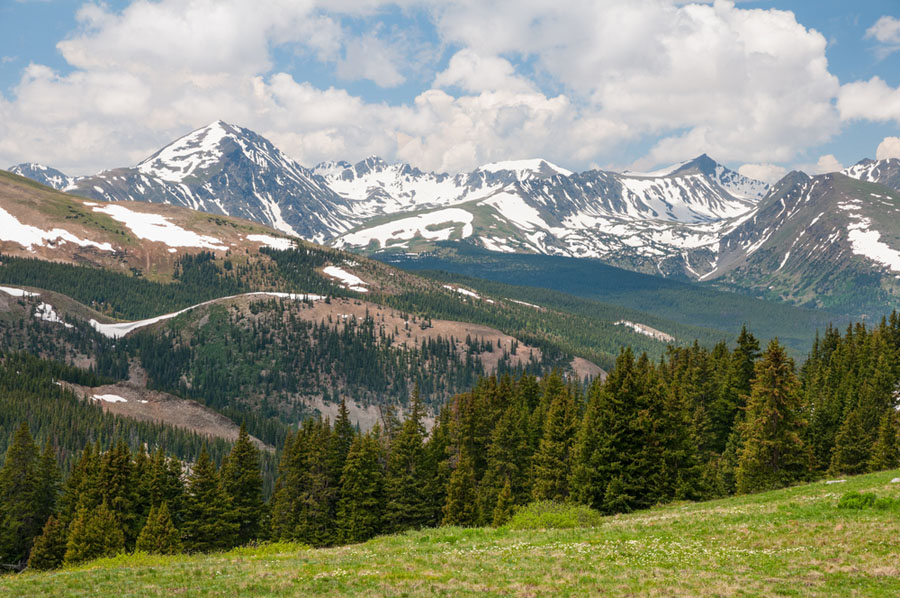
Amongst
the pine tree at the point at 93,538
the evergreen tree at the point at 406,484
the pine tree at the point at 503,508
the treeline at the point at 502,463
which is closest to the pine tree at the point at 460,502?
the treeline at the point at 502,463

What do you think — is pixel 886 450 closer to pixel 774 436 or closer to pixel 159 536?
pixel 774 436

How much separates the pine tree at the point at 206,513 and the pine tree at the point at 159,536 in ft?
12.4

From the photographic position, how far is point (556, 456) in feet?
206

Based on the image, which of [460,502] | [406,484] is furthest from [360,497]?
[460,502]

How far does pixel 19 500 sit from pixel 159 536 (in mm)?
25664

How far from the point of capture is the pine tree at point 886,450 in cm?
5475

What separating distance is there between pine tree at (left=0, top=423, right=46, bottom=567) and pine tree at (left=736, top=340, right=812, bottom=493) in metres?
77.5

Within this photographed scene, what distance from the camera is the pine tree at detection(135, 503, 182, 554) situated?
6006 cm

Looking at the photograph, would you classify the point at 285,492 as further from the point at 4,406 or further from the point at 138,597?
the point at 4,406

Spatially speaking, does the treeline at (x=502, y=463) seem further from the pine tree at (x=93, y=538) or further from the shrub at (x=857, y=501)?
the shrub at (x=857, y=501)

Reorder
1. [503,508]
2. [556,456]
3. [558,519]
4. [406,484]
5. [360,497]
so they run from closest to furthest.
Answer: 1. [558,519]
2. [503,508]
3. [556,456]
4. [360,497]
5. [406,484]

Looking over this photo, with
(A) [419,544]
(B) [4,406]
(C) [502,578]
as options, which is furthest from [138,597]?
(B) [4,406]

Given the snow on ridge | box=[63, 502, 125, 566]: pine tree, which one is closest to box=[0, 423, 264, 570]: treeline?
box=[63, 502, 125, 566]: pine tree

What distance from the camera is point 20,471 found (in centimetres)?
7412
